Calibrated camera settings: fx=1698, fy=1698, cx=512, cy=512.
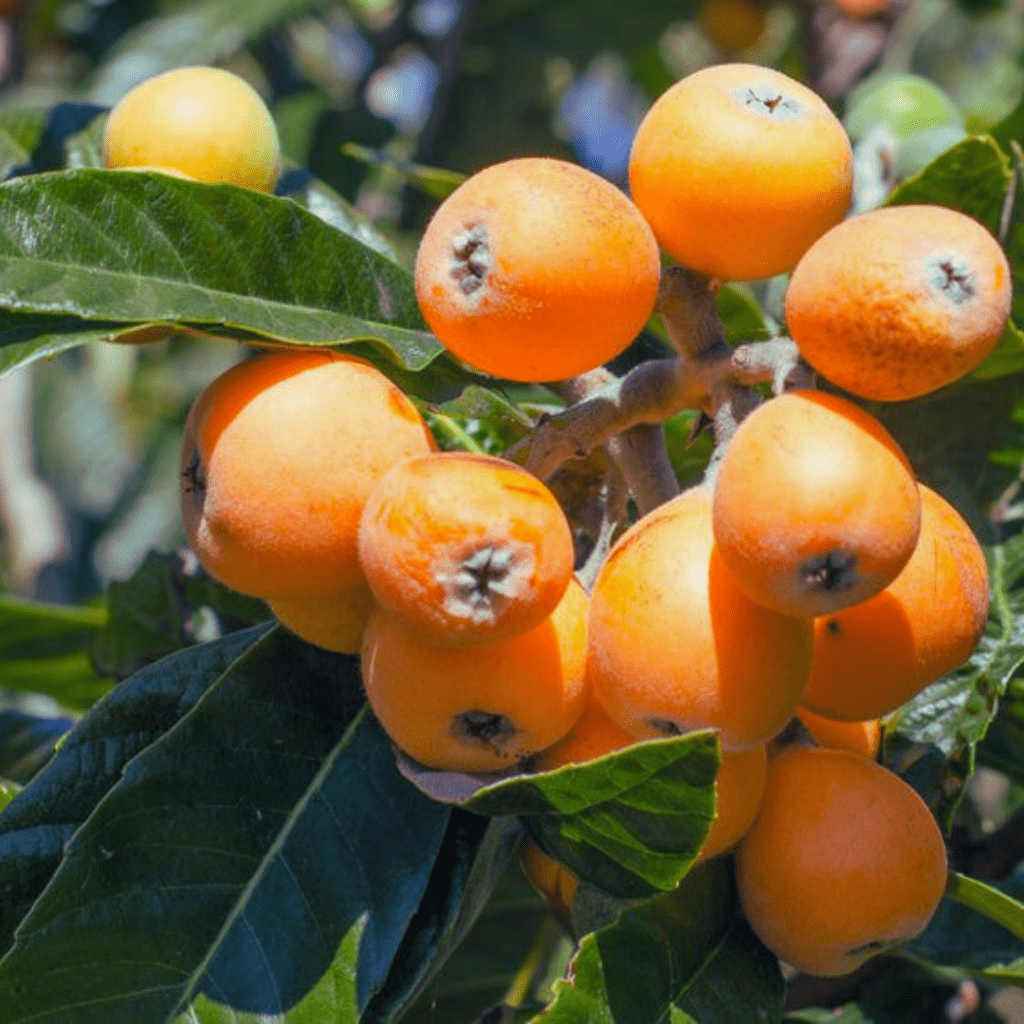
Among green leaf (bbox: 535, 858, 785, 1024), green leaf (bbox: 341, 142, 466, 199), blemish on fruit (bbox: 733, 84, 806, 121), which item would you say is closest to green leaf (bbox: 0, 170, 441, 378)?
blemish on fruit (bbox: 733, 84, 806, 121)

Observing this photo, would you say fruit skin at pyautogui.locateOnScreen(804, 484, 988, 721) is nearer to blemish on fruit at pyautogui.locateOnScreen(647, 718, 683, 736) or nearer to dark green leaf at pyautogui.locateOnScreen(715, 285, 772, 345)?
blemish on fruit at pyautogui.locateOnScreen(647, 718, 683, 736)

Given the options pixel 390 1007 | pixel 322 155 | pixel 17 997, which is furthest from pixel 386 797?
pixel 322 155

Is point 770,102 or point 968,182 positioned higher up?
point 770,102

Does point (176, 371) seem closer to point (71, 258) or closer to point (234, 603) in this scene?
point (234, 603)

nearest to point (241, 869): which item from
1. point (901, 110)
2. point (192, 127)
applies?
point (192, 127)

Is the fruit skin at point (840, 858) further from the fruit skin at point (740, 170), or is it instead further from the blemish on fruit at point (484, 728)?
the fruit skin at point (740, 170)

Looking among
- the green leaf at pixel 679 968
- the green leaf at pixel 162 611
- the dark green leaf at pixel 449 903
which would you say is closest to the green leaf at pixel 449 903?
the dark green leaf at pixel 449 903

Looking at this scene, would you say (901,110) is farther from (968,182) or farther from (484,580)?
(484,580)
